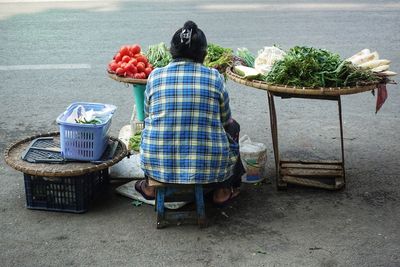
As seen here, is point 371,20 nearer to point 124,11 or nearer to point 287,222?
point 124,11

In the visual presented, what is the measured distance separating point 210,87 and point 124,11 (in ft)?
27.8

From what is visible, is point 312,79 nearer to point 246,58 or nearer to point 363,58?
point 363,58

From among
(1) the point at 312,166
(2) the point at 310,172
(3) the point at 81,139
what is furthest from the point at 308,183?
(3) the point at 81,139

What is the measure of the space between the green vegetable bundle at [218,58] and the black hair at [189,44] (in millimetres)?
933

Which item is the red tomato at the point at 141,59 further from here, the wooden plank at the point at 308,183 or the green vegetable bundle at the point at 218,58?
the wooden plank at the point at 308,183

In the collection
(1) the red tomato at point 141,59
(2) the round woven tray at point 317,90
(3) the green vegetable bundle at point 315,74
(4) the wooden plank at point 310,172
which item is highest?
(1) the red tomato at point 141,59

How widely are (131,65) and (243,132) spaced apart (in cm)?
158

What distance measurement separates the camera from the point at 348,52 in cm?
859

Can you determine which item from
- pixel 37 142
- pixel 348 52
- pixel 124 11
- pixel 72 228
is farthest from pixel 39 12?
pixel 72 228

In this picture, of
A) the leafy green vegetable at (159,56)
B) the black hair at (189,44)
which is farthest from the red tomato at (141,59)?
the black hair at (189,44)

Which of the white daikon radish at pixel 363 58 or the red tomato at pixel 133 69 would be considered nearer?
the white daikon radish at pixel 363 58

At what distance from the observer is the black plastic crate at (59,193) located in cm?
411

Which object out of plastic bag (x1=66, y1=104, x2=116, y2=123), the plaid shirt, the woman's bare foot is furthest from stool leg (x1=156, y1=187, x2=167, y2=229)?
plastic bag (x1=66, y1=104, x2=116, y2=123)

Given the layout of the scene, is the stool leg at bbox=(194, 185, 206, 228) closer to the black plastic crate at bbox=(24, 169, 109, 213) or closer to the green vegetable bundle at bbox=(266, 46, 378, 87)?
the black plastic crate at bbox=(24, 169, 109, 213)
